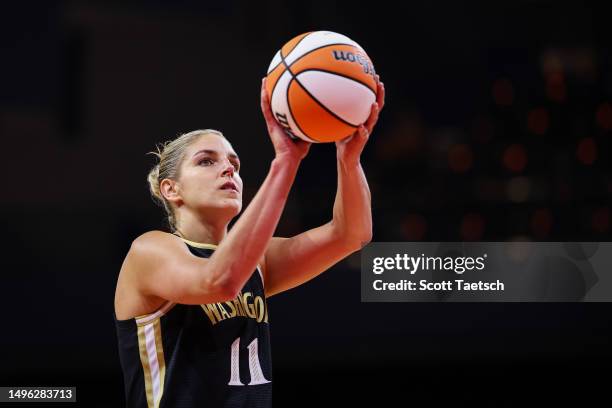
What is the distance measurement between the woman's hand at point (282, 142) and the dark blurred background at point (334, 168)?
2.81m

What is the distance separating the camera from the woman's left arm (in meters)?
2.25

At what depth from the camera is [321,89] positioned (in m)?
2.03

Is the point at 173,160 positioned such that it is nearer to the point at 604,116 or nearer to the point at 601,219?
the point at 601,219

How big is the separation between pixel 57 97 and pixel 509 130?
319cm

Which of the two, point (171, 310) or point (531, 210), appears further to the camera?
point (531, 210)

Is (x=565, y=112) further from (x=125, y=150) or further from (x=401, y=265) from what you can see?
(x=125, y=150)

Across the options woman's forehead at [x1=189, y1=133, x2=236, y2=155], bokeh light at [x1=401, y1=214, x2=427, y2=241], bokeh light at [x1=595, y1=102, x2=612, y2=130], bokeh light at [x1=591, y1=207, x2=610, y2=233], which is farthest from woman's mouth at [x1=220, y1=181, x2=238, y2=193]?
bokeh light at [x1=595, y1=102, x2=612, y2=130]

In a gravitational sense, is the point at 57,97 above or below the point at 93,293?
above

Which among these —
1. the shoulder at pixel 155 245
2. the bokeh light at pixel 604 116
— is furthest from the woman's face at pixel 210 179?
the bokeh light at pixel 604 116

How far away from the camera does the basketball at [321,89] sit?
1995 millimetres

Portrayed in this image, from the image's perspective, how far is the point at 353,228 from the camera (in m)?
2.37

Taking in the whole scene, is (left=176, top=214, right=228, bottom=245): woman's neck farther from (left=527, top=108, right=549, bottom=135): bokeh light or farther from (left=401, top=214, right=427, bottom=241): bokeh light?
(left=527, top=108, right=549, bottom=135): bokeh light

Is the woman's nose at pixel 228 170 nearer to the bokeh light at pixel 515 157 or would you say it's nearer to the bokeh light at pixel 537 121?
the bokeh light at pixel 515 157

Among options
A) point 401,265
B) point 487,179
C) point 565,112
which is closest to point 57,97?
point 401,265
